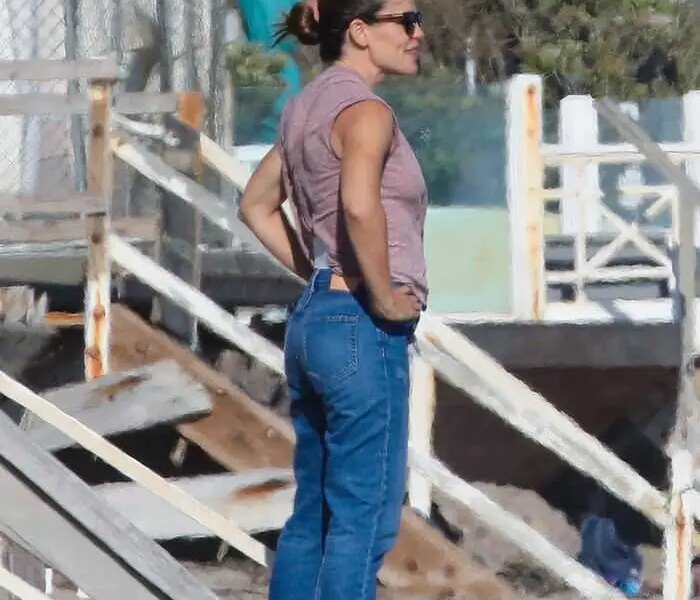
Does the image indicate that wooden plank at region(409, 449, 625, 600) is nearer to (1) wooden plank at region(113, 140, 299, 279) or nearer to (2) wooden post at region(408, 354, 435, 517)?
(1) wooden plank at region(113, 140, 299, 279)

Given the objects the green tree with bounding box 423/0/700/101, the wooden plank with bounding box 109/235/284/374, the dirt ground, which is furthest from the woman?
the green tree with bounding box 423/0/700/101

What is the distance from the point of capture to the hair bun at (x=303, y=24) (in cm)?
344

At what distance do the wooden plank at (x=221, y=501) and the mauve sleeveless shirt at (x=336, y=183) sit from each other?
178 cm

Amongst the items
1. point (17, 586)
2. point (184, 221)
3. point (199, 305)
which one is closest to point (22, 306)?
point (184, 221)

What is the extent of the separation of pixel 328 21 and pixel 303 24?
6cm

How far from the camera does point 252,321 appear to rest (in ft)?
23.9

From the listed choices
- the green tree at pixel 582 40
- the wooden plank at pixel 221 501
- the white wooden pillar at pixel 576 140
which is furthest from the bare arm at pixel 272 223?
the green tree at pixel 582 40

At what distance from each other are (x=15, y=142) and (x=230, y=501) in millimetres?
3636

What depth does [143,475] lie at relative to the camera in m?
4.23

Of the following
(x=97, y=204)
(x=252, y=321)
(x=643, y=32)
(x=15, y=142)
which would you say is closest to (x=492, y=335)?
(x=252, y=321)

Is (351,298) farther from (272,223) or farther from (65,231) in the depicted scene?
(65,231)

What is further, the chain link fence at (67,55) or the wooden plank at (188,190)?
the chain link fence at (67,55)

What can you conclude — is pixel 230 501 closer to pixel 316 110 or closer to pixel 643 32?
pixel 316 110

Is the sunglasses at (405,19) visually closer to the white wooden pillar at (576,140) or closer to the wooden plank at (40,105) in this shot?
the wooden plank at (40,105)
